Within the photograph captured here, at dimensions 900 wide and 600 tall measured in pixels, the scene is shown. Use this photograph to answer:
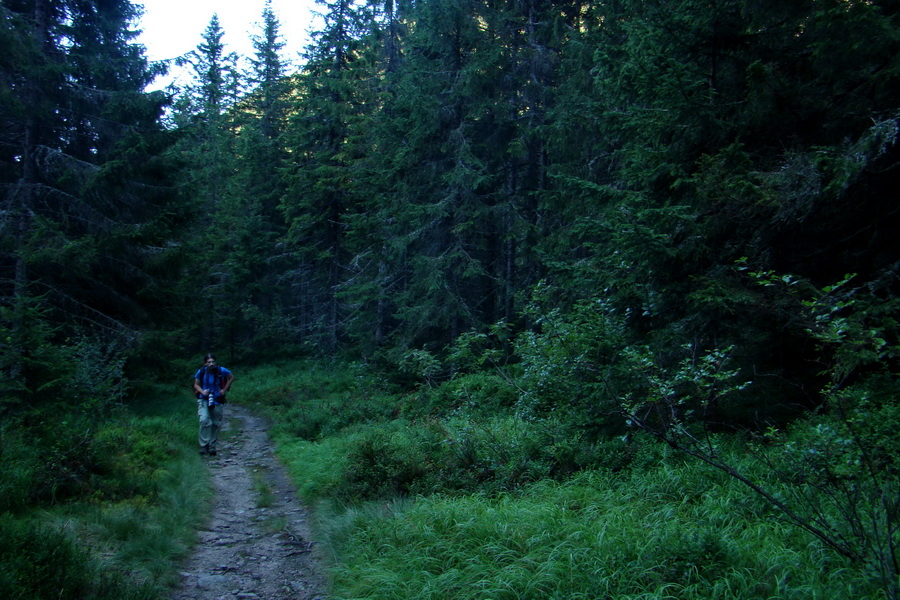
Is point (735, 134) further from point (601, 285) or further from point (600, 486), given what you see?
point (600, 486)

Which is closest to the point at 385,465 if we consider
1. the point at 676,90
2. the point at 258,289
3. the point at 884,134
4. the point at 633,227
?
the point at 633,227

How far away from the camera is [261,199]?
1143 inches

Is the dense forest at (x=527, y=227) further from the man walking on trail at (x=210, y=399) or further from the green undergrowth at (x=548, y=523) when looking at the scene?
the man walking on trail at (x=210, y=399)

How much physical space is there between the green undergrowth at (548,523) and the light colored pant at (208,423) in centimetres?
246

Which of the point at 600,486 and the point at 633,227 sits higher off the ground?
the point at 633,227

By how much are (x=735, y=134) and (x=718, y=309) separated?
2.72m

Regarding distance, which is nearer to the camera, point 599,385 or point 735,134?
point 599,385

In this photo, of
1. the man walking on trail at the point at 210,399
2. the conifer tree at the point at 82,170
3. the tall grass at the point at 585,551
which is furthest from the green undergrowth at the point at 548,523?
the conifer tree at the point at 82,170

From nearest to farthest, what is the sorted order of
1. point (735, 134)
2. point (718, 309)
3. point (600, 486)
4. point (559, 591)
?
point (559, 591) → point (600, 486) → point (718, 309) → point (735, 134)

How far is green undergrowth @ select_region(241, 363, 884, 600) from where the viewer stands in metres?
3.80

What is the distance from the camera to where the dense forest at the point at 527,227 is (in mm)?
5875

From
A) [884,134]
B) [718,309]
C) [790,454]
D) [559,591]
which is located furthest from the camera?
[718,309]

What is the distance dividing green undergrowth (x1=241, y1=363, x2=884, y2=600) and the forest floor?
282mm

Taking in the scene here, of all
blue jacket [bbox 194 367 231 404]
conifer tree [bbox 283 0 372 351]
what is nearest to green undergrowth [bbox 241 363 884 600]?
blue jacket [bbox 194 367 231 404]
